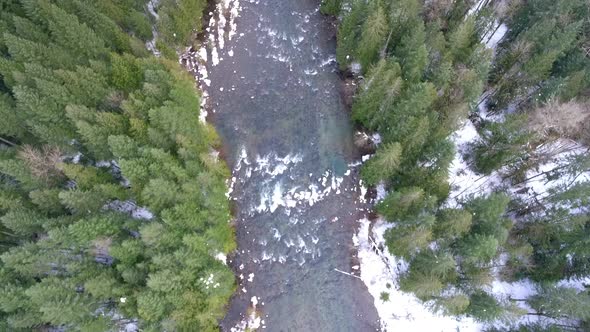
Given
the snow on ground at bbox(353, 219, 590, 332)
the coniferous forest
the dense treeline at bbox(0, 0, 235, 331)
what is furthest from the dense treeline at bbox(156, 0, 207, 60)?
the snow on ground at bbox(353, 219, 590, 332)

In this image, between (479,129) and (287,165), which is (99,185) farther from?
(479,129)

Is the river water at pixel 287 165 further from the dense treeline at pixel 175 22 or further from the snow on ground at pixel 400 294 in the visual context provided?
the dense treeline at pixel 175 22

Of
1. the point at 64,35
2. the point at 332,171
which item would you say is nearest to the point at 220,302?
the point at 332,171

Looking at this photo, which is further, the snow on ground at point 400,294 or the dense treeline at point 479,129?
the snow on ground at point 400,294

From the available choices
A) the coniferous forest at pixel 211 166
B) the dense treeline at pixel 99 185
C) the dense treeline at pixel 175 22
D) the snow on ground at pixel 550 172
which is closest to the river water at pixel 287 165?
the coniferous forest at pixel 211 166

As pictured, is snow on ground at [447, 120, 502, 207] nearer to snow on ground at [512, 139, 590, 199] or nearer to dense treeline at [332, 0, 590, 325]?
dense treeline at [332, 0, 590, 325]

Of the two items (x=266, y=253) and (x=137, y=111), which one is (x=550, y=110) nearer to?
(x=266, y=253)
